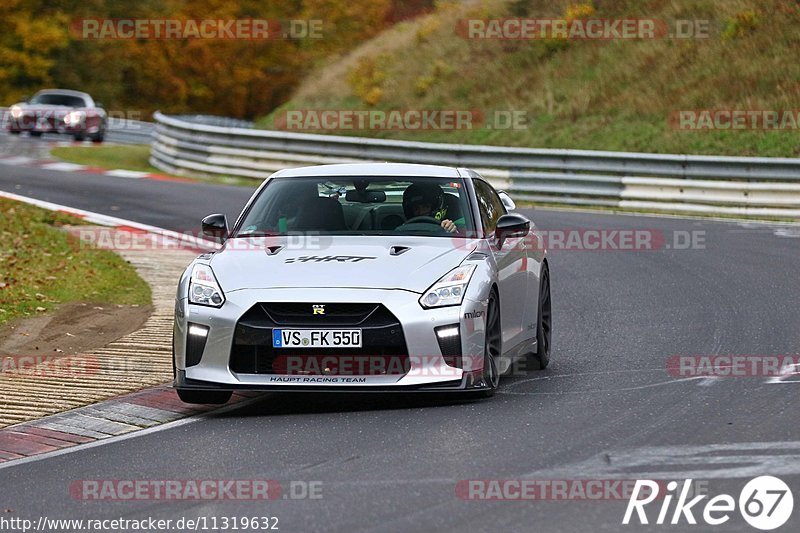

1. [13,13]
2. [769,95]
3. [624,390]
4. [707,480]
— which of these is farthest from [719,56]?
[13,13]

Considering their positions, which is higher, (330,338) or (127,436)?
(330,338)

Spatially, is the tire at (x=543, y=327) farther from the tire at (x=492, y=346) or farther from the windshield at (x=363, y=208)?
the tire at (x=492, y=346)

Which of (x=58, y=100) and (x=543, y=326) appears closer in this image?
(x=543, y=326)

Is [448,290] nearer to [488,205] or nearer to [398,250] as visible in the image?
[398,250]

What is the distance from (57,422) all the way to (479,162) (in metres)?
18.0

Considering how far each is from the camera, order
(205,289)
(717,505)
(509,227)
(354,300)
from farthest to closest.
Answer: (509,227) → (205,289) → (354,300) → (717,505)

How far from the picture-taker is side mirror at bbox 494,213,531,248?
374 inches

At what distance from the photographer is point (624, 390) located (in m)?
9.09

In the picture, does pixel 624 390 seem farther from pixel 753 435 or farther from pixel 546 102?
pixel 546 102

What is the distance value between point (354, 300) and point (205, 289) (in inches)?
39.0

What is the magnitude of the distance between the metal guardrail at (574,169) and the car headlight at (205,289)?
1502 cm

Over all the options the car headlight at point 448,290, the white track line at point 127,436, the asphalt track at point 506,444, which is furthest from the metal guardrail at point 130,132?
the car headlight at point 448,290

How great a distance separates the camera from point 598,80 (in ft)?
109

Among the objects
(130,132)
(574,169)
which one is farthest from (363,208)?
(130,132)
